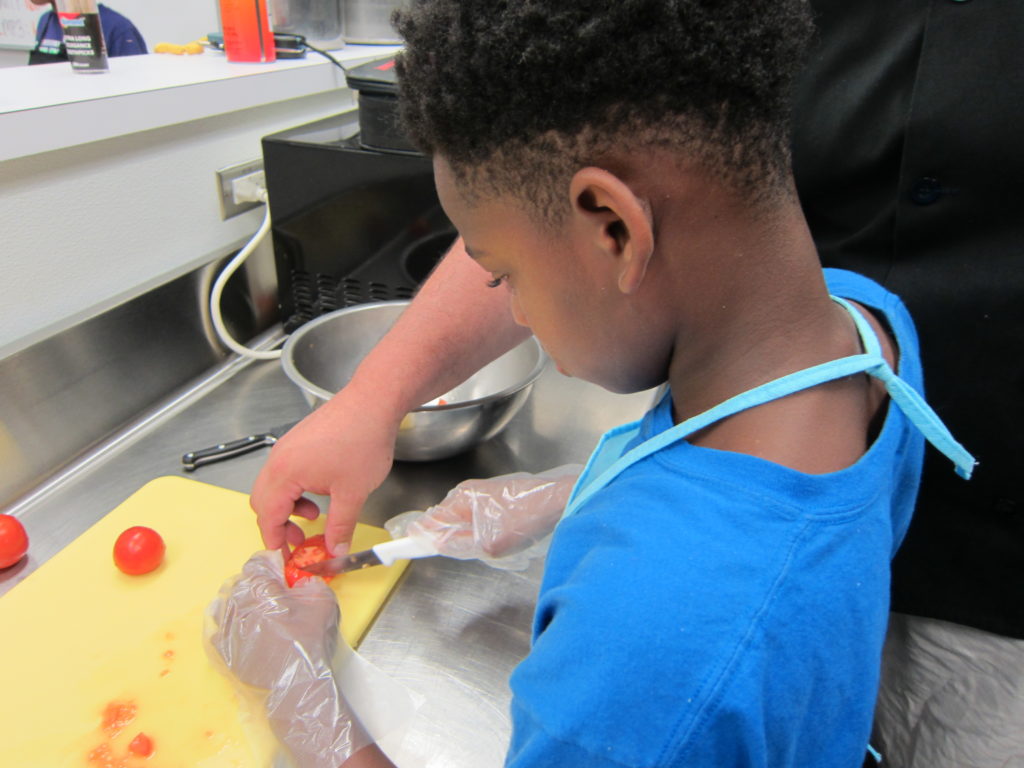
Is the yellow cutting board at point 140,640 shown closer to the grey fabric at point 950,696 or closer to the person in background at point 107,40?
the grey fabric at point 950,696

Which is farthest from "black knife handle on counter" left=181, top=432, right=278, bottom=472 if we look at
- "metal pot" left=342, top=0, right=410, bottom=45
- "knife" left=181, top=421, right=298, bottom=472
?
"metal pot" left=342, top=0, right=410, bottom=45

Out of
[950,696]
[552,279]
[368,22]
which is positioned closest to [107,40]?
[368,22]

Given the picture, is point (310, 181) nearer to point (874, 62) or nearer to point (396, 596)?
point (396, 596)

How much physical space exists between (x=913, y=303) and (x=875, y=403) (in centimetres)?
24

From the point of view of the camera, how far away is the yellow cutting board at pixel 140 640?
1.87 ft

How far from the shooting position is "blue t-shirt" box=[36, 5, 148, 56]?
2.34 m

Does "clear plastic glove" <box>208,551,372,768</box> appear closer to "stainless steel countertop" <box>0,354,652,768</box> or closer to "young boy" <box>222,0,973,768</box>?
"stainless steel countertop" <box>0,354,652,768</box>

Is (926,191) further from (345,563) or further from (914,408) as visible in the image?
(345,563)

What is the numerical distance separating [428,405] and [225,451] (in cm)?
28

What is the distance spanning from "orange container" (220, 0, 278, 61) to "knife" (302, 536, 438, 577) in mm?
923

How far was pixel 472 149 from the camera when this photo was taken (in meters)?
0.42

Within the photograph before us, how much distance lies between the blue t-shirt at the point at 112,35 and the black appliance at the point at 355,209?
1.71 m

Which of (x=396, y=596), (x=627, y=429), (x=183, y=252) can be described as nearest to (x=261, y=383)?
(x=183, y=252)

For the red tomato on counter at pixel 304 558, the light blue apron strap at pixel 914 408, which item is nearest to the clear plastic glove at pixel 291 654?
the red tomato on counter at pixel 304 558
